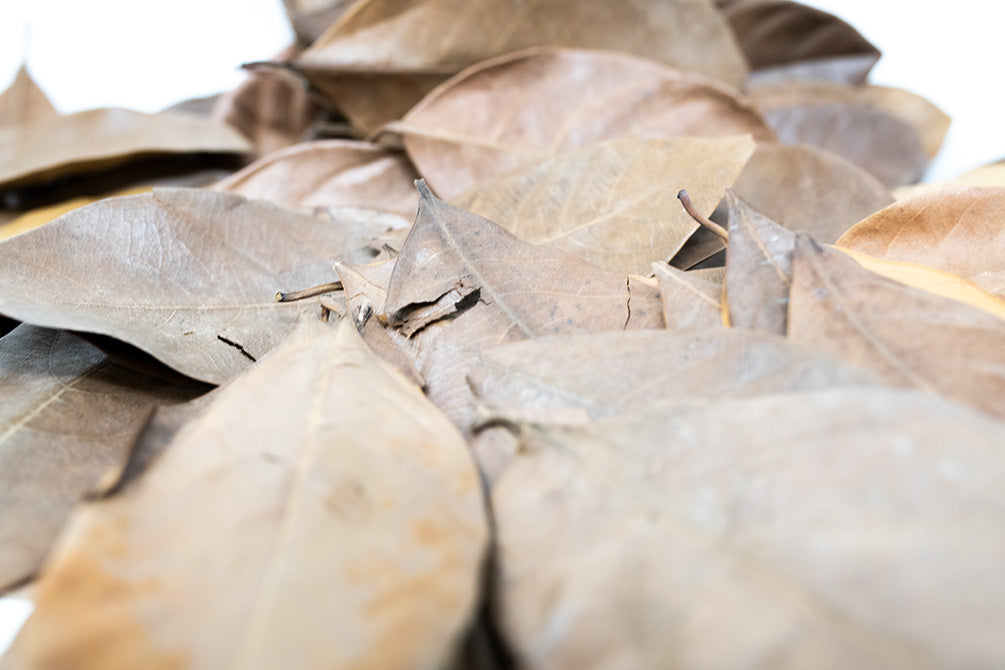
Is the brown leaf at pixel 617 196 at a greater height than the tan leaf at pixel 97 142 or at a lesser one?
lesser

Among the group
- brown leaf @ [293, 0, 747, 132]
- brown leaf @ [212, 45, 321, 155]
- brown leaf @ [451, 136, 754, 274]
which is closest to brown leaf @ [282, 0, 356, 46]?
brown leaf @ [212, 45, 321, 155]

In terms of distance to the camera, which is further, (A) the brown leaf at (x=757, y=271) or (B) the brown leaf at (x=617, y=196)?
(B) the brown leaf at (x=617, y=196)

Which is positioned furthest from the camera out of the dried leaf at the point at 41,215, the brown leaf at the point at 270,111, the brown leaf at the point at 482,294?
the brown leaf at the point at 270,111

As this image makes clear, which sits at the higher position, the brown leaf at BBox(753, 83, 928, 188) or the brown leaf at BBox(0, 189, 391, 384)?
the brown leaf at BBox(0, 189, 391, 384)

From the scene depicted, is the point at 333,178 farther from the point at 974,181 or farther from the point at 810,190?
the point at 974,181

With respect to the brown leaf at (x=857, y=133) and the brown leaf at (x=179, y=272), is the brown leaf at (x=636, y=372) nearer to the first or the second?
the brown leaf at (x=179, y=272)

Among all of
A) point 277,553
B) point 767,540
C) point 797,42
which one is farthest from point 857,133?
point 277,553

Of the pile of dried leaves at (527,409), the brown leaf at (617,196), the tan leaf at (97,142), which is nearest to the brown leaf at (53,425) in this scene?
the pile of dried leaves at (527,409)

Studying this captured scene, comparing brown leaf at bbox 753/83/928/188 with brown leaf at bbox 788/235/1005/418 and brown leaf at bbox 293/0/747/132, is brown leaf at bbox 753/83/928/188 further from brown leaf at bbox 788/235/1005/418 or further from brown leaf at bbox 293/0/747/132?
brown leaf at bbox 788/235/1005/418
